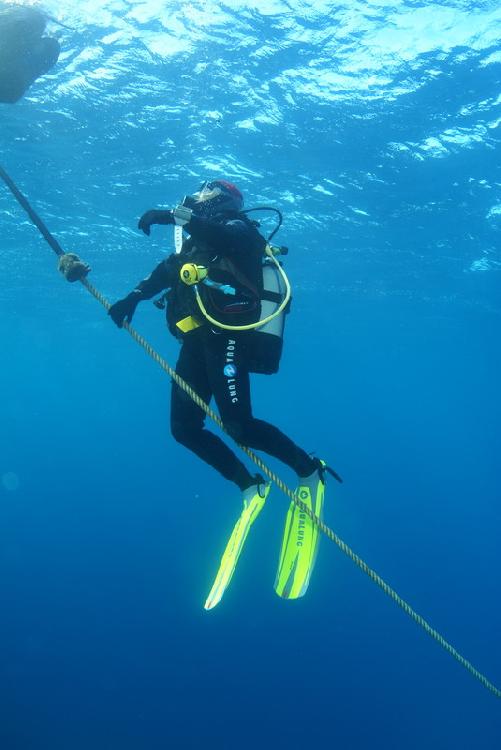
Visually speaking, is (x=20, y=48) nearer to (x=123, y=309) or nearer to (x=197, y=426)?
(x=123, y=309)

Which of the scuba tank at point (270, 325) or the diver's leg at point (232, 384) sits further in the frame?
the diver's leg at point (232, 384)

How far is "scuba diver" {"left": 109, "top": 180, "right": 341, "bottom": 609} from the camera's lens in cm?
475

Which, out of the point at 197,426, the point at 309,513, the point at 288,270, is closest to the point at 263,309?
the point at 197,426

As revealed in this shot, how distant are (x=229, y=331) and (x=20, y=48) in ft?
15.8

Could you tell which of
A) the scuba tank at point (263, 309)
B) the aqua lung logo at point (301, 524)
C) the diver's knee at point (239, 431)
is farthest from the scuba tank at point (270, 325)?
the aqua lung logo at point (301, 524)

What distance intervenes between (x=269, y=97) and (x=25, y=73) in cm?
735

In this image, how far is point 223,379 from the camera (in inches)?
199

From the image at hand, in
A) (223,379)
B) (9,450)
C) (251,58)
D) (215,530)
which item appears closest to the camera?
(223,379)

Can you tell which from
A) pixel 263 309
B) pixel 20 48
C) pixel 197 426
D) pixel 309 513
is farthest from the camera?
pixel 20 48

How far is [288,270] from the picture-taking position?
27.0 m

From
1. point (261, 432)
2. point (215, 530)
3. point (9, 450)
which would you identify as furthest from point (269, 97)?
point (9, 450)

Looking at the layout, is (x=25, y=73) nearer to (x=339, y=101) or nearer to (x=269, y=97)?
(x=269, y=97)

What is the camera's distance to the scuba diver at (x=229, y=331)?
15.6ft

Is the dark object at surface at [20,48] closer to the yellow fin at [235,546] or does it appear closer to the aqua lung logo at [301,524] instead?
the yellow fin at [235,546]
